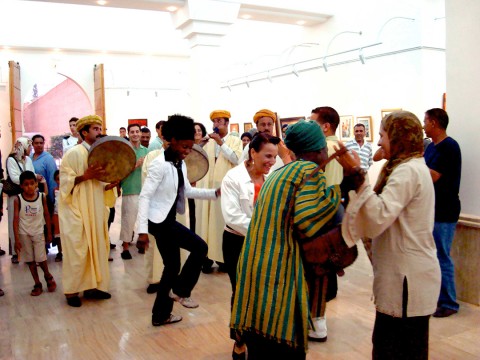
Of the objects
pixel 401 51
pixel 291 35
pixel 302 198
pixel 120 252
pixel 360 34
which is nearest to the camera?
pixel 302 198

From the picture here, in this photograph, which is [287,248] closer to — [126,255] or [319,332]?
[319,332]

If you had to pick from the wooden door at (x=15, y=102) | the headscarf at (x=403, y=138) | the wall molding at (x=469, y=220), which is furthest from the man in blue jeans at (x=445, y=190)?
the wooden door at (x=15, y=102)

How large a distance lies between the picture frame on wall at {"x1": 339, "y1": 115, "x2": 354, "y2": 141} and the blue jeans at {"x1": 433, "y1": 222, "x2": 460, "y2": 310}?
5332 millimetres

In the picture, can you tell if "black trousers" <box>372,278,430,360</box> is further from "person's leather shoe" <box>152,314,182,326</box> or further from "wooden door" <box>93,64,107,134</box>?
"wooden door" <box>93,64,107,134</box>

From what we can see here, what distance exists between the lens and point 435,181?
4523 mm

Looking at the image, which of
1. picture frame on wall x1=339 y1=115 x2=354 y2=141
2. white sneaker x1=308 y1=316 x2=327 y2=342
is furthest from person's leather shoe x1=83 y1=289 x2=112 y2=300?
picture frame on wall x1=339 y1=115 x2=354 y2=141

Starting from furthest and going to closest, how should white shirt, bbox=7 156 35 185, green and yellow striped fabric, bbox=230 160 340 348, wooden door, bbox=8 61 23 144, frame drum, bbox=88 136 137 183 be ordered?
wooden door, bbox=8 61 23 144 → white shirt, bbox=7 156 35 185 → frame drum, bbox=88 136 137 183 → green and yellow striped fabric, bbox=230 160 340 348

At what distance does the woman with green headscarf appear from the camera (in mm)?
2395

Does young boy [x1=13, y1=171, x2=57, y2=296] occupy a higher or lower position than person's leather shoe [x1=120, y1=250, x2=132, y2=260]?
higher

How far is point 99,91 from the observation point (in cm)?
1409

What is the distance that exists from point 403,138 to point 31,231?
4458 mm

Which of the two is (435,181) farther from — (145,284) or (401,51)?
(401,51)

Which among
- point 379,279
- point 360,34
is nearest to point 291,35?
point 360,34

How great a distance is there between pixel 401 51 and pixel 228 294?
18.1ft
